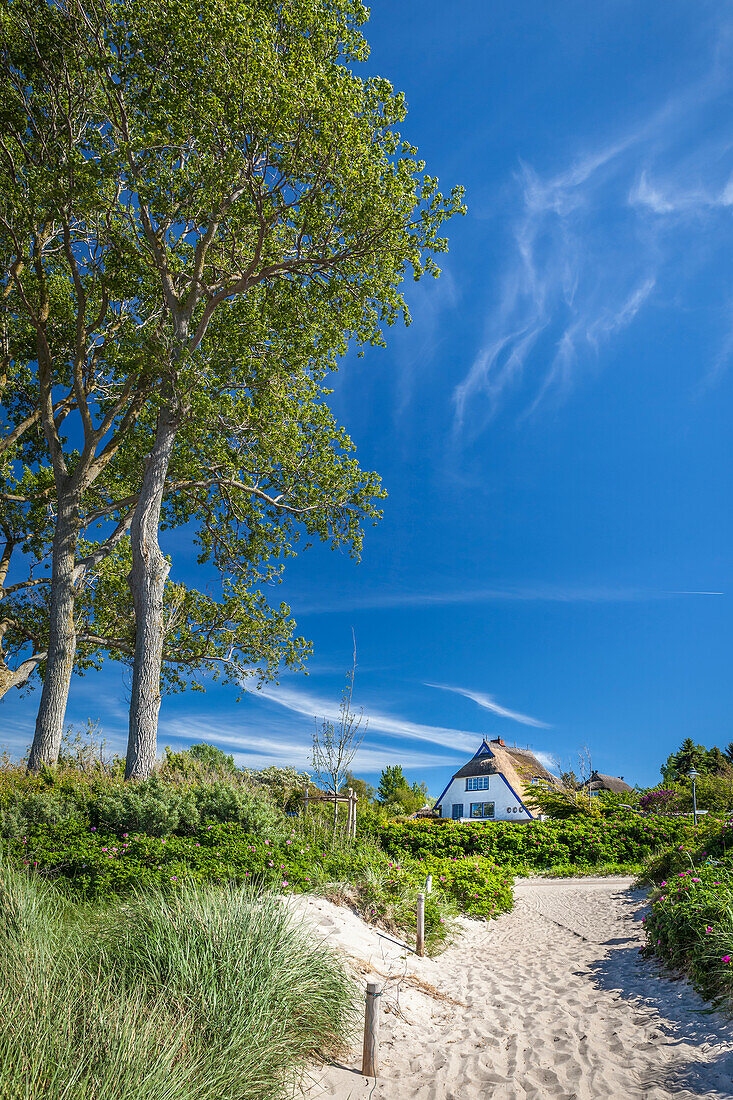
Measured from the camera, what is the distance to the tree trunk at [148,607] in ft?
40.2

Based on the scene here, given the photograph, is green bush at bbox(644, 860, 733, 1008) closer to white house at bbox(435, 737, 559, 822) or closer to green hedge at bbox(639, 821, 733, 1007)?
green hedge at bbox(639, 821, 733, 1007)

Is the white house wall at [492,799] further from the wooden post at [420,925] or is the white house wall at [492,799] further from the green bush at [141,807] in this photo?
the wooden post at [420,925]

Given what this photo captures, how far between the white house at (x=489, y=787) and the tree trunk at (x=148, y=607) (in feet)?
77.8

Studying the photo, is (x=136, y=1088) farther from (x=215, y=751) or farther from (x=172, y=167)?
(x=215, y=751)

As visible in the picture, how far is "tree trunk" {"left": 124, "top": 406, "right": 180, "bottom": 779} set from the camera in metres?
12.2

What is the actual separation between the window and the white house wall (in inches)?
4.8

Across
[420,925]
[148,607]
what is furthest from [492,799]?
[420,925]

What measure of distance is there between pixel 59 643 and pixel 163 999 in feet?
40.9

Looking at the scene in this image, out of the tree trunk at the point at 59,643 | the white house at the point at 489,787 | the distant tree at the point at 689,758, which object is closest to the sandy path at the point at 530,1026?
the tree trunk at the point at 59,643

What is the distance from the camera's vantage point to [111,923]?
17.2 ft

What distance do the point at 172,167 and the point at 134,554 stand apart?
912 centimetres

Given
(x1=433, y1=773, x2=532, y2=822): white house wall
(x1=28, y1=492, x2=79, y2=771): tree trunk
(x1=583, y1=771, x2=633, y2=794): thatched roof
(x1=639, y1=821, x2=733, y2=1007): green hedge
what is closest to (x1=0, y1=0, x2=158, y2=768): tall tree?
(x1=28, y1=492, x2=79, y2=771): tree trunk

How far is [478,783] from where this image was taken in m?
34.3

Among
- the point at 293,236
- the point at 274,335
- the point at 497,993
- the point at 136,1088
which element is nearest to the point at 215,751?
the point at 274,335
